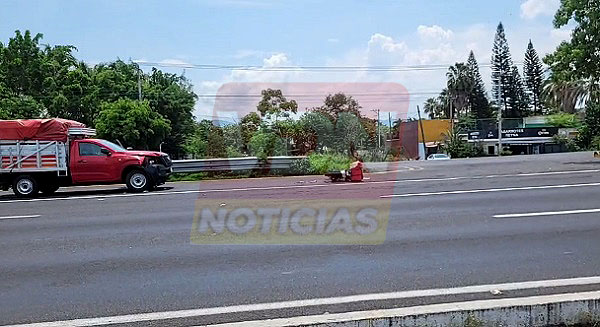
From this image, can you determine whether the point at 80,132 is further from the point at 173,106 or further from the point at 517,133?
the point at 517,133

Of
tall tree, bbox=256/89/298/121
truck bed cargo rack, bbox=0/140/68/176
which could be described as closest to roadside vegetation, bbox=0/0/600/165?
tall tree, bbox=256/89/298/121

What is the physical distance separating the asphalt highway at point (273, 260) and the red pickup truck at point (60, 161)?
3.90 meters

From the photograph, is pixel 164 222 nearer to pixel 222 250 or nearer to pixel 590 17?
pixel 222 250

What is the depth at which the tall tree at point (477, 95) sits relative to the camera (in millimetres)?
76125

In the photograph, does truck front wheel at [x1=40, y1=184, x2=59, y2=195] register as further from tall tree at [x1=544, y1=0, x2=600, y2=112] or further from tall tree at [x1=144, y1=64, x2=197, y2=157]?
tall tree at [x1=144, y1=64, x2=197, y2=157]

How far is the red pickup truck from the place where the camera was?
54.5 ft

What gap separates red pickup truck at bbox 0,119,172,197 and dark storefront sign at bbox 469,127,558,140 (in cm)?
4807

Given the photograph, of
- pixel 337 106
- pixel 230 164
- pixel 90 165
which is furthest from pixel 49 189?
pixel 337 106

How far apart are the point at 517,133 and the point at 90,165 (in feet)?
171

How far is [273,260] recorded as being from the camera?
724cm

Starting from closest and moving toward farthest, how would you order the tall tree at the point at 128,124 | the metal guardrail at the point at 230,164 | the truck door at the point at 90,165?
the truck door at the point at 90,165, the metal guardrail at the point at 230,164, the tall tree at the point at 128,124

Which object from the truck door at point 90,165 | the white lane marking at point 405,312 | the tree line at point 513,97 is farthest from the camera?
the tree line at point 513,97

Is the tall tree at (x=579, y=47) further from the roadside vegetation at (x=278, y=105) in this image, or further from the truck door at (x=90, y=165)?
the truck door at (x=90, y=165)

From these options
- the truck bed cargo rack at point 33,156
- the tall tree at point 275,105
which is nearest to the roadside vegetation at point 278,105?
the tall tree at point 275,105
